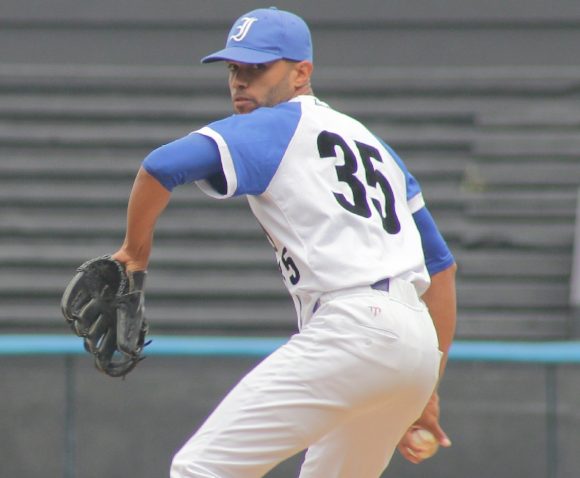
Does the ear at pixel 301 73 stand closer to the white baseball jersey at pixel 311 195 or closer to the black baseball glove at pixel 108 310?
the white baseball jersey at pixel 311 195

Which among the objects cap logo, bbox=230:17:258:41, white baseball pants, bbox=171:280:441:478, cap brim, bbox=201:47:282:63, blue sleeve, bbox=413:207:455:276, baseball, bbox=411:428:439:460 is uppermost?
cap logo, bbox=230:17:258:41

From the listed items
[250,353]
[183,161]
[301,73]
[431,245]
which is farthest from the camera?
[250,353]

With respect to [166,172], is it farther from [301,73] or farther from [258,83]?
[301,73]

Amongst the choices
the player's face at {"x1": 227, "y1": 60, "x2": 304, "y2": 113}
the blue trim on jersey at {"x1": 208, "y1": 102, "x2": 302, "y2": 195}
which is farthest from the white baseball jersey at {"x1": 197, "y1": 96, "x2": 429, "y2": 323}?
the player's face at {"x1": 227, "y1": 60, "x2": 304, "y2": 113}

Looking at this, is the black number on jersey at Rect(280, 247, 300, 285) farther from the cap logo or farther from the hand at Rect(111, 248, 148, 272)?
the cap logo

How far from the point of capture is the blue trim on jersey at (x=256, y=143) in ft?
9.16

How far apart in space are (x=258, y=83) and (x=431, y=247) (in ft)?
2.08

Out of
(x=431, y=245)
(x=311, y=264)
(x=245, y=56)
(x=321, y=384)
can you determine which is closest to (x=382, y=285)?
(x=311, y=264)

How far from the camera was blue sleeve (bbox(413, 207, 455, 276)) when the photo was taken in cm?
327

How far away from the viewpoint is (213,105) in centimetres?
723

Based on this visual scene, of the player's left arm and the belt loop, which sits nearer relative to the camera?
the belt loop

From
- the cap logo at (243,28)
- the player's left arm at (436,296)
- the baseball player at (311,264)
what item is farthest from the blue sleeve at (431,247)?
the cap logo at (243,28)

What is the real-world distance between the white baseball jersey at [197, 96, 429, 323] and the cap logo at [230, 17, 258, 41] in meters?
0.23

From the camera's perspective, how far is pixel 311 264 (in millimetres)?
2855
